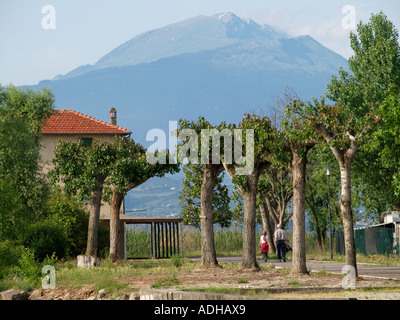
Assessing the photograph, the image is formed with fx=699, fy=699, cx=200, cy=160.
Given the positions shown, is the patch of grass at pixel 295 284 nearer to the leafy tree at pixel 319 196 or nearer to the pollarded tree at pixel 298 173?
the pollarded tree at pixel 298 173

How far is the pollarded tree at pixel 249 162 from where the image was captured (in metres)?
26.8

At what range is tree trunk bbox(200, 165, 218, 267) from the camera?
3020 cm

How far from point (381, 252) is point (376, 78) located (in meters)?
10.9

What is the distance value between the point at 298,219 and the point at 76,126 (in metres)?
39.6

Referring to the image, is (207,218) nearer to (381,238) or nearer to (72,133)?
(381,238)

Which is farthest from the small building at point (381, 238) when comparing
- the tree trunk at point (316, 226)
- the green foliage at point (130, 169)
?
the green foliage at point (130, 169)

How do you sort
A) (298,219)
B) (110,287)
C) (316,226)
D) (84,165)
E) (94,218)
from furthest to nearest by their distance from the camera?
(316,226) < (84,165) < (94,218) < (298,219) < (110,287)

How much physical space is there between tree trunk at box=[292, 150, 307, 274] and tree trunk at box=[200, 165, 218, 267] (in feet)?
19.5

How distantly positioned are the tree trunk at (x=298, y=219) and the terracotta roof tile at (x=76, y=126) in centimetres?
3684

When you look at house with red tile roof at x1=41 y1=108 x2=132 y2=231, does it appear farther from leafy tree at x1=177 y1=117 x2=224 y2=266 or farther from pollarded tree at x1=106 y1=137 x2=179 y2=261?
leafy tree at x1=177 y1=117 x2=224 y2=266

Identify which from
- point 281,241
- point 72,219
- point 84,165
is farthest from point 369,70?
point 72,219

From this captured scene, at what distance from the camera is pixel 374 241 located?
147 feet

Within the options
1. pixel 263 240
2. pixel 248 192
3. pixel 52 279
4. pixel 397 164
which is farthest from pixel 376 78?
pixel 52 279

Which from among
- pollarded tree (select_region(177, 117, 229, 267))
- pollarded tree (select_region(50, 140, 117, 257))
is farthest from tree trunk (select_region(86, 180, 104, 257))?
pollarded tree (select_region(177, 117, 229, 267))
